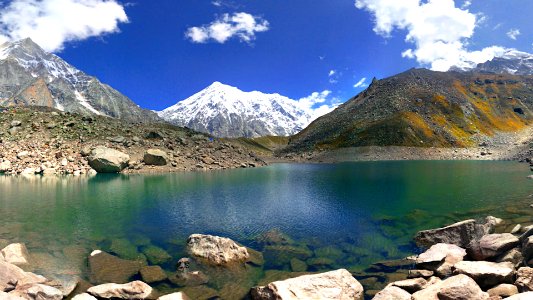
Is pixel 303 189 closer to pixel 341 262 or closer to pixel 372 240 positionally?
pixel 372 240

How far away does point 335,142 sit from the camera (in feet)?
618

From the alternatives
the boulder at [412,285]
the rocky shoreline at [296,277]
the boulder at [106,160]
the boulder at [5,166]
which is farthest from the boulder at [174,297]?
the boulder at [5,166]

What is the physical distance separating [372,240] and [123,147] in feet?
292

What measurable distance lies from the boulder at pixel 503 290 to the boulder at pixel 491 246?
15.3 ft

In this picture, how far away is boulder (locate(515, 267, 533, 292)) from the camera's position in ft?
54.7

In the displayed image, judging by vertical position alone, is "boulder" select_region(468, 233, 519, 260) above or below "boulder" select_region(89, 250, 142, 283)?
above

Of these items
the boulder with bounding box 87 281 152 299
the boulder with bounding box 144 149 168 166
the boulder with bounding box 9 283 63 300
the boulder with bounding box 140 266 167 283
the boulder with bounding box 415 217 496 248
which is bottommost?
the boulder with bounding box 140 266 167 283

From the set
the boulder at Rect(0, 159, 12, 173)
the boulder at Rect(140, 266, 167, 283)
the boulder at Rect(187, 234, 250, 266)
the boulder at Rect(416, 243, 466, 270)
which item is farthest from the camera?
the boulder at Rect(0, 159, 12, 173)

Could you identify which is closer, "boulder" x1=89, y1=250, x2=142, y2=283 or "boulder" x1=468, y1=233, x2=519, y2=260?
"boulder" x1=468, y1=233, x2=519, y2=260

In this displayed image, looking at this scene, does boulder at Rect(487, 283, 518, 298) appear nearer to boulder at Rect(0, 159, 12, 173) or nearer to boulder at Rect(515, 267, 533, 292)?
boulder at Rect(515, 267, 533, 292)

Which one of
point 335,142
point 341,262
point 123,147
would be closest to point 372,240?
point 341,262

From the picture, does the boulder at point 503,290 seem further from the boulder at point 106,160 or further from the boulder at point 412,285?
the boulder at point 106,160

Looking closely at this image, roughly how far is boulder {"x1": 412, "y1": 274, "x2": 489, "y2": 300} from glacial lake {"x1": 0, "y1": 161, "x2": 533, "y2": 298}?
6703 millimetres

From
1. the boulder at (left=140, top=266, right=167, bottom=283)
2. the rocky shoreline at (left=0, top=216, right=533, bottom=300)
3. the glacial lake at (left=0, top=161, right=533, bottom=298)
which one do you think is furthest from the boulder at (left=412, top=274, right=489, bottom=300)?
the boulder at (left=140, top=266, right=167, bottom=283)
